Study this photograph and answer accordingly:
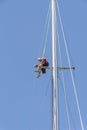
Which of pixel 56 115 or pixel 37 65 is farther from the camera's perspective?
pixel 37 65

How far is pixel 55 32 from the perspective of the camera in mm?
26328

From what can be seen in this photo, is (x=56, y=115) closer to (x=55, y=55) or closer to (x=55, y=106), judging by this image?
(x=55, y=106)

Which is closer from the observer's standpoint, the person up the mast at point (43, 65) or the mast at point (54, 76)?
the mast at point (54, 76)

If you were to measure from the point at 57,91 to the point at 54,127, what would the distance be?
1.84m

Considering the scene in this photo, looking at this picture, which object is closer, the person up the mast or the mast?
the mast

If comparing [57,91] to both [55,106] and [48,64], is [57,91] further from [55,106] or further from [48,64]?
[48,64]

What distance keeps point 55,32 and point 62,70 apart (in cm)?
194

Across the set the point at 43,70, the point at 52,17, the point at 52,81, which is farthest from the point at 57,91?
the point at 52,17

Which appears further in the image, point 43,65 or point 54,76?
point 43,65

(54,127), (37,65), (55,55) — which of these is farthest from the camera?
(37,65)

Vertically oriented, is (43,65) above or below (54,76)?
above

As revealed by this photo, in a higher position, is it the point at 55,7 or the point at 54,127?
the point at 55,7

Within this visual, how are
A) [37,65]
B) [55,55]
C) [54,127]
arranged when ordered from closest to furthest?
[54,127] < [55,55] < [37,65]

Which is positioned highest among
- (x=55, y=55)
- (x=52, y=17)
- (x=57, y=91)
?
(x=52, y=17)
